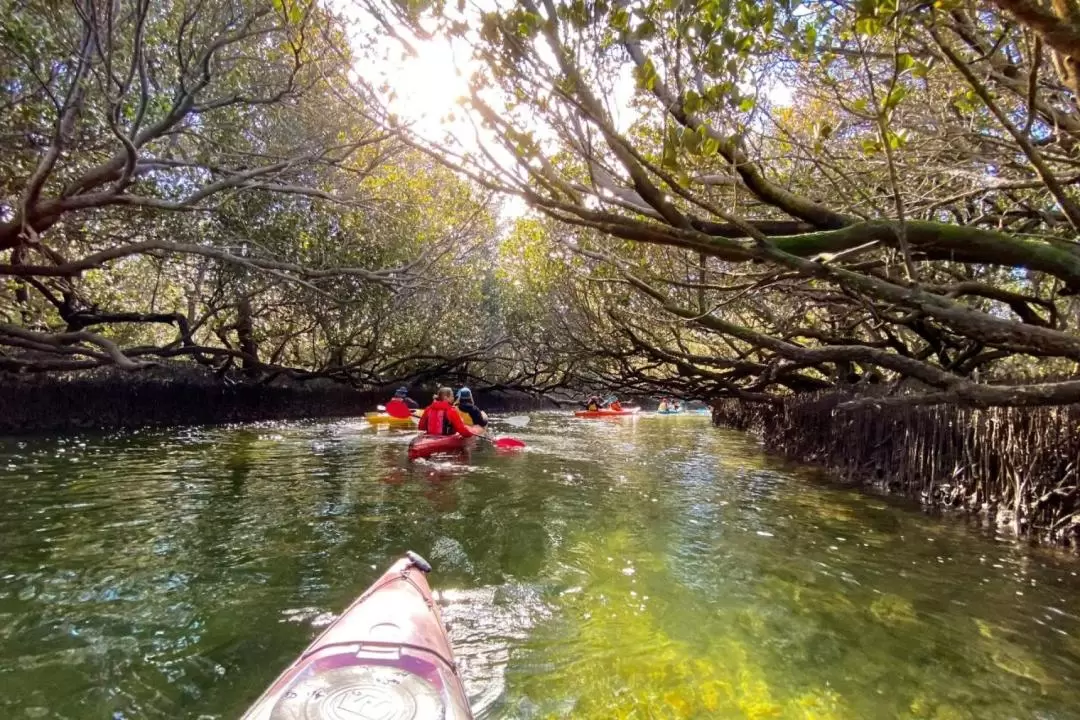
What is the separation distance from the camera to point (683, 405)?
5444cm

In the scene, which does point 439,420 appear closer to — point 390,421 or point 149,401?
point 390,421

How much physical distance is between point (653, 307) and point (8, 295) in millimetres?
12258

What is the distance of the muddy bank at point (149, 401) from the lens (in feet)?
44.3

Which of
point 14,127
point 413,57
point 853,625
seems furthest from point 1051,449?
point 14,127

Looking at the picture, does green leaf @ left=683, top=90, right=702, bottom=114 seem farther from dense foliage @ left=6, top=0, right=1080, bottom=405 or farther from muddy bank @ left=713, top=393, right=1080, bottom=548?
muddy bank @ left=713, top=393, right=1080, bottom=548

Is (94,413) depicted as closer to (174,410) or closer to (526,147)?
(174,410)

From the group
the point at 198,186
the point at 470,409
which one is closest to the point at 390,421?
the point at 470,409

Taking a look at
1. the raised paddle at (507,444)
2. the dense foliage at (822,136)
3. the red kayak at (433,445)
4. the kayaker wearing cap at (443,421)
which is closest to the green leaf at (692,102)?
the dense foliage at (822,136)

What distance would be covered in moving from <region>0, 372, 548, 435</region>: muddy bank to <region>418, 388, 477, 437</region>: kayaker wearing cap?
28.8ft

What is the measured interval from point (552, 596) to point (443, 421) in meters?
7.57

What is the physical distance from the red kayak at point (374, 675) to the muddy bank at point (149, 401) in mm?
14103

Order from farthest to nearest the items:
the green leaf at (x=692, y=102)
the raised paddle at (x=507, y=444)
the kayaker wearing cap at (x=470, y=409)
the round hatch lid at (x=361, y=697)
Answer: the kayaker wearing cap at (x=470, y=409) < the raised paddle at (x=507, y=444) < the green leaf at (x=692, y=102) < the round hatch lid at (x=361, y=697)

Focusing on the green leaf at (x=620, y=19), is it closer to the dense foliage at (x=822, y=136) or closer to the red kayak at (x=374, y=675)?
the dense foliage at (x=822, y=136)

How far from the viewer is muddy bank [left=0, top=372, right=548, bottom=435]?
44.3 feet
